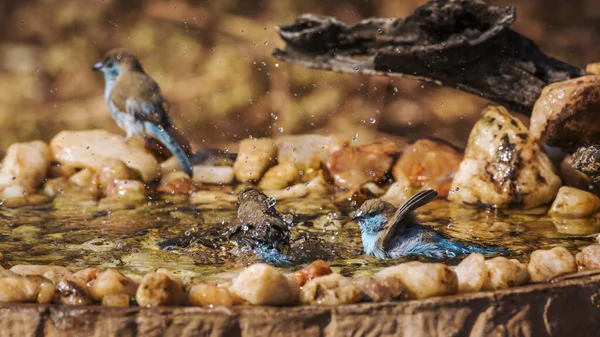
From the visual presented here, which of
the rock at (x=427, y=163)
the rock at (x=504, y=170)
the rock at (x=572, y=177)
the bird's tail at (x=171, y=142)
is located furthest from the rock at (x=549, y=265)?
the bird's tail at (x=171, y=142)

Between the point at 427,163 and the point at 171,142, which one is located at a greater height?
the point at 171,142

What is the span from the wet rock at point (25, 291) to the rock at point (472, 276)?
1300 mm

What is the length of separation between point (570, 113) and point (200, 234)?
1.98 m

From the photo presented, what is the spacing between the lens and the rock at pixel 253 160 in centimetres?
578

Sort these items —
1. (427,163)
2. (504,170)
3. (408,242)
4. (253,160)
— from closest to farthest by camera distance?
1. (408,242)
2. (504,170)
3. (427,163)
4. (253,160)

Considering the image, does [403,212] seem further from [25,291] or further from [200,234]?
[25,291]

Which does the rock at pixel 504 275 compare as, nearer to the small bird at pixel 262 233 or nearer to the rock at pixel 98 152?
the small bird at pixel 262 233

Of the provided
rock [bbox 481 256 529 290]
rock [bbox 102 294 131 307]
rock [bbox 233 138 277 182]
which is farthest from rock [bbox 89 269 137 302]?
rock [bbox 233 138 277 182]

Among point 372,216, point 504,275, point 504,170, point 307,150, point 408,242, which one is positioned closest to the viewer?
point 504,275

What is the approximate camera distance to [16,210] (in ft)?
16.5

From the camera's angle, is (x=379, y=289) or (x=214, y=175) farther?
(x=214, y=175)

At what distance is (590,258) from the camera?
318 cm

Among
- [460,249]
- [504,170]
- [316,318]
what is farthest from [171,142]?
[316,318]

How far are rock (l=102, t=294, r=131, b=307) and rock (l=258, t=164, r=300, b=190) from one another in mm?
2868
